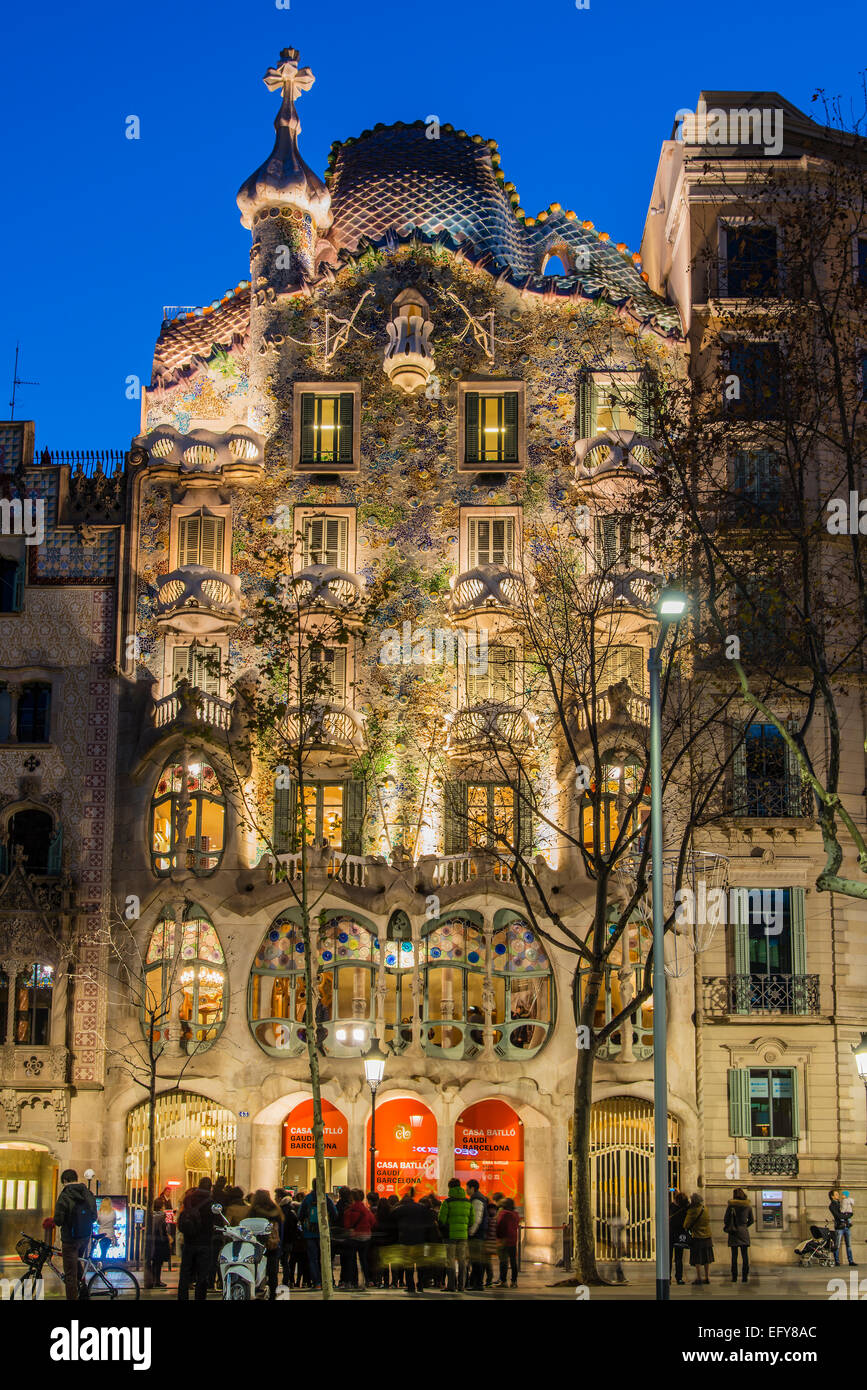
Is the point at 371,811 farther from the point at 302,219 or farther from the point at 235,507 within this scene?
the point at 302,219

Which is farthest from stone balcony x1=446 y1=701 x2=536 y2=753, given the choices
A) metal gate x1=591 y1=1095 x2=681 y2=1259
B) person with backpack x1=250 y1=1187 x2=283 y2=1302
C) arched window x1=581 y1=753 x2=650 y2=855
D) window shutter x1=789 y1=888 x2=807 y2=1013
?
person with backpack x1=250 y1=1187 x2=283 y2=1302

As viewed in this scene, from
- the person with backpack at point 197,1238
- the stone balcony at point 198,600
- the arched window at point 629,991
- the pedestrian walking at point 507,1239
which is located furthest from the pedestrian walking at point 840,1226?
the stone balcony at point 198,600

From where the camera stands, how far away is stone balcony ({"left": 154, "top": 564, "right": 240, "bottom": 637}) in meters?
42.0

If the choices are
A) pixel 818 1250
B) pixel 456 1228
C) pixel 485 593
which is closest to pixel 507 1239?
pixel 456 1228

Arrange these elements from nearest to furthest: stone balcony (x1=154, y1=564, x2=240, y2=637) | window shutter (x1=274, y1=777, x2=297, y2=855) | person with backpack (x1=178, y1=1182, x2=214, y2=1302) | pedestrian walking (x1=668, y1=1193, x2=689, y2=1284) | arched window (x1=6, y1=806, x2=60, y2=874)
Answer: person with backpack (x1=178, y1=1182, x2=214, y2=1302) → pedestrian walking (x1=668, y1=1193, x2=689, y2=1284) → arched window (x1=6, y1=806, x2=60, y2=874) → window shutter (x1=274, y1=777, x2=297, y2=855) → stone balcony (x1=154, y1=564, x2=240, y2=637)

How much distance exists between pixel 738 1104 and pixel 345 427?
18.7 metres

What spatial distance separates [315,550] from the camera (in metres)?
43.3

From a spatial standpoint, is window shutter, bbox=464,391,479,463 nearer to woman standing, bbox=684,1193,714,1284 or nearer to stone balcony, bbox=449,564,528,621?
stone balcony, bbox=449,564,528,621

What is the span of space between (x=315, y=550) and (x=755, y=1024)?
1528 centimetres

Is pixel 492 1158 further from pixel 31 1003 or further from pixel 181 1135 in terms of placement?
pixel 31 1003

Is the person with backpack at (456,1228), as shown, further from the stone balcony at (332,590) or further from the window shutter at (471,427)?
the window shutter at (471,427)

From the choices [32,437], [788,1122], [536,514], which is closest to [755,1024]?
[788,1122]

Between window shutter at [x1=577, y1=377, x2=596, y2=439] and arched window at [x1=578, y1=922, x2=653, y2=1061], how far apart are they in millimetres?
12351

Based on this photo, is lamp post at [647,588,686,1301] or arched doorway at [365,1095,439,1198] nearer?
lamp post at [647,588,686,1301]
